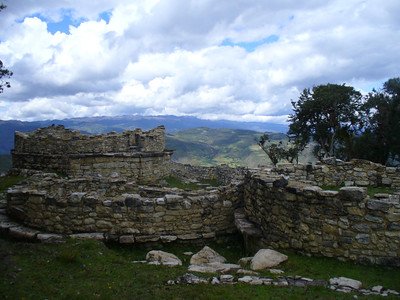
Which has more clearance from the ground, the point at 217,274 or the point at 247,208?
the point at 247,208

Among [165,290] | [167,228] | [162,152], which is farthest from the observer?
[162,152]

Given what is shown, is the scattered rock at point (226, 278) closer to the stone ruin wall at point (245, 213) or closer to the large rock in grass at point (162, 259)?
the large rock in grass at point (162, 259)

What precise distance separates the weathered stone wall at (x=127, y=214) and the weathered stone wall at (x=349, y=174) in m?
7.53

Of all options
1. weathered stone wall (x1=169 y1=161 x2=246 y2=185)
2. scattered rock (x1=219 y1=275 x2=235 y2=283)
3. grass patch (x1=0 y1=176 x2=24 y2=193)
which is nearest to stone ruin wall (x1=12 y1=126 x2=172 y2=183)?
grass patch (x1=0 y1=176 x2=24 y2=193)

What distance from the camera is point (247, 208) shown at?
45.7 feet

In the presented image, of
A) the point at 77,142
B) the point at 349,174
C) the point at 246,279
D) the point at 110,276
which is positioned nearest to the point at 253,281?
A: the point at 246,279

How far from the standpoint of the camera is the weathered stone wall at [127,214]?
12.9m

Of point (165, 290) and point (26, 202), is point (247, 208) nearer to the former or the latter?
point (165, 290)

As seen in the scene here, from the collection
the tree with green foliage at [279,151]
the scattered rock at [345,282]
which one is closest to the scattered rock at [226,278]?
the scattered rock at [345,282]

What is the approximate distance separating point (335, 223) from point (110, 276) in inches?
240

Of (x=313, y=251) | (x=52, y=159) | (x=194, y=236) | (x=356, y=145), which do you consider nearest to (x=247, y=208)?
(x=194, y=236)

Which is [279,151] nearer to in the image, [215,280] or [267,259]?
[267,259]

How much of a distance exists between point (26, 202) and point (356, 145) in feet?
123

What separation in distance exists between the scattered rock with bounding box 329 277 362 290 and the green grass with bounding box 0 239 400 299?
0.30 m
